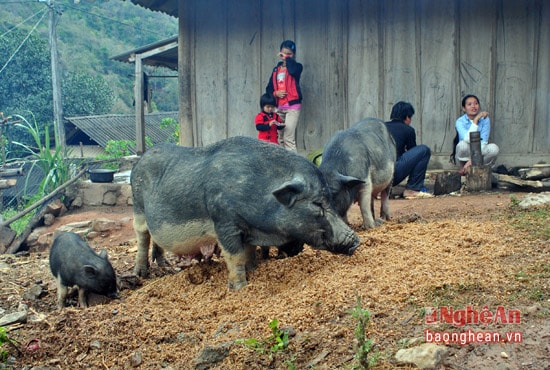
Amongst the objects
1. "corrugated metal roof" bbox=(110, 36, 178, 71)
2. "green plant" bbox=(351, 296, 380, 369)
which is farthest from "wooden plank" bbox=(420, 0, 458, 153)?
"green plant" bbox=(351, 296, 380, 369)

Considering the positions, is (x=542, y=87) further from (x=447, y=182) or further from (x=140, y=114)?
(x=140, y=114)

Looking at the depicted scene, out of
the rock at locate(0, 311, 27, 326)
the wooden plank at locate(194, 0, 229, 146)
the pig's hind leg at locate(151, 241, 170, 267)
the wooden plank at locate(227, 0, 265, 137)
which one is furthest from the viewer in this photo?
the wooden plank at locate(194, 0, 229, 146)

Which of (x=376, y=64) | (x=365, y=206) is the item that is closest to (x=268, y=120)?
(x=376, y=64)

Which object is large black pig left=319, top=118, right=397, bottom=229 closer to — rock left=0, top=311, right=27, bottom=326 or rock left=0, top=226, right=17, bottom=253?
rock left=0, top=311, right=27, bottom=326

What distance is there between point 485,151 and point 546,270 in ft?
18.1

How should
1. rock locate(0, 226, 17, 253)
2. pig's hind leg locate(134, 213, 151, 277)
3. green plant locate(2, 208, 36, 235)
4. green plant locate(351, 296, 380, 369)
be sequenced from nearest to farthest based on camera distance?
green plant locate(351, 296, 380, 369), pig's hind leg locate(134, 213, 151, 277), rock locate(0, 226, 17, 253), green plant locate(2, 208, 36, 235)

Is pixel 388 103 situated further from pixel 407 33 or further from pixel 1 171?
pixel 1 171

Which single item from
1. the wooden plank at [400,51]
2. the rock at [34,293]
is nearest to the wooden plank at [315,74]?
the wooden plank at [400,51]

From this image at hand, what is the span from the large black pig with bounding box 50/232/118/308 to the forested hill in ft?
67.4

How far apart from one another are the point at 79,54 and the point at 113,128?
57.6ft

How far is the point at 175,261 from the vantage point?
284 inches

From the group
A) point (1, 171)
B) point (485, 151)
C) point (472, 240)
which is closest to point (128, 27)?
point (1, 171)

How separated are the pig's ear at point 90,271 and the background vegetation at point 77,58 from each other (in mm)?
16371

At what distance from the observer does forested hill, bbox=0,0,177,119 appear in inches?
1246
